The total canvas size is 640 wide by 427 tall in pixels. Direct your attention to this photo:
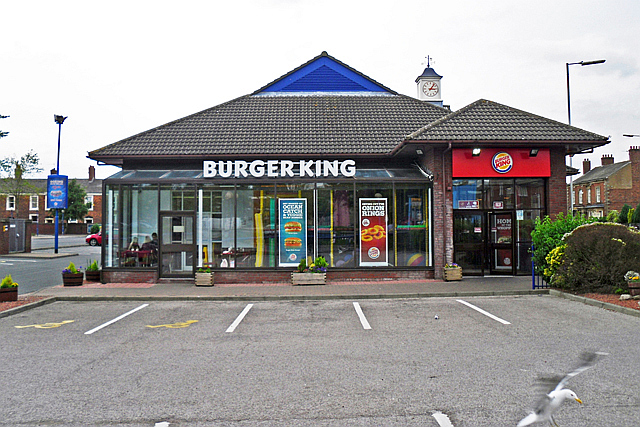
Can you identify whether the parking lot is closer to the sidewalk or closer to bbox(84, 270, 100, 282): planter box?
the sidewalk

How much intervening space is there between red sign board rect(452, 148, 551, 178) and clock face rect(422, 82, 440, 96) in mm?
28283

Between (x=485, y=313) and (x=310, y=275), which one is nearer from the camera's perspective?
(x=485, y=313)

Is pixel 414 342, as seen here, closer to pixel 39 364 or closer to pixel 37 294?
pixel 39 364

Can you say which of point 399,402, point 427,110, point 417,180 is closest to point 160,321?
point 399,402

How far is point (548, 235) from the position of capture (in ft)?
44.6

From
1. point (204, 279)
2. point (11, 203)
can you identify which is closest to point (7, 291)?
point (204, 279)

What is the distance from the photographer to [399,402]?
17.2ft

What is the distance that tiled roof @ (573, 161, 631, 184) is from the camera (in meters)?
55.7

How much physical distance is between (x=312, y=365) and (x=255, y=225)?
32.1ft

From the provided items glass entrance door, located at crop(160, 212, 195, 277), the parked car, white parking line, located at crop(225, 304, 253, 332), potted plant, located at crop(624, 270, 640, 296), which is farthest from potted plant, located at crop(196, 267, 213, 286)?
the parked car

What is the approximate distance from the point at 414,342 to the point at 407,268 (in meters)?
7.92

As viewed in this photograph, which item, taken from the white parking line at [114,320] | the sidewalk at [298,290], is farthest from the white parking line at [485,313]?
the white parking line at [114,320]

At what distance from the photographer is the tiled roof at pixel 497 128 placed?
1482cm

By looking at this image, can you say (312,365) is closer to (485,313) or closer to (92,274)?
(485,313)
